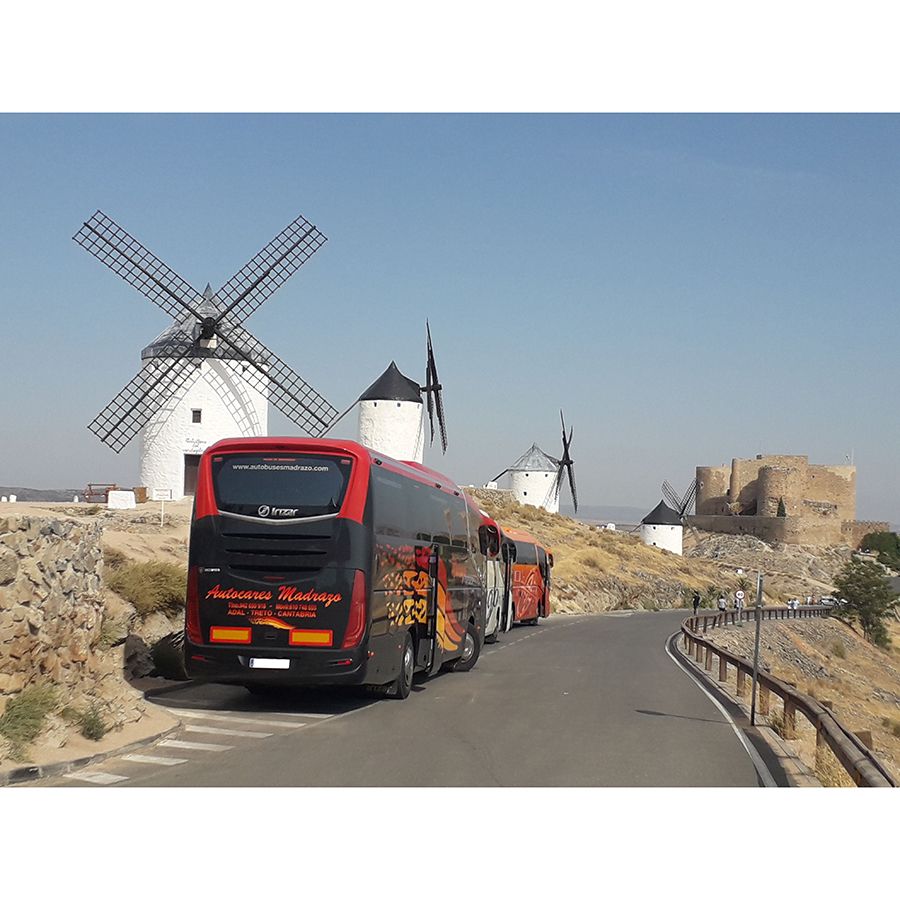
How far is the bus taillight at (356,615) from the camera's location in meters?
15.1

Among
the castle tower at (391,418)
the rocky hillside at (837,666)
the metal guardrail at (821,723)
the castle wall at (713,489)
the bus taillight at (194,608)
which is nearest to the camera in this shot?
the metal guardrail at (821,723)

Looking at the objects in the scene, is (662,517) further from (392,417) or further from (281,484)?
(281,484)

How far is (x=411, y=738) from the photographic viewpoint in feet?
44.9

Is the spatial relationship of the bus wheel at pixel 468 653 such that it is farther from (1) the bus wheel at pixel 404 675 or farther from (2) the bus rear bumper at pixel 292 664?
(2) the bus rear bumper at pixel 292 664

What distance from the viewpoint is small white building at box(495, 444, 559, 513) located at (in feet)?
331

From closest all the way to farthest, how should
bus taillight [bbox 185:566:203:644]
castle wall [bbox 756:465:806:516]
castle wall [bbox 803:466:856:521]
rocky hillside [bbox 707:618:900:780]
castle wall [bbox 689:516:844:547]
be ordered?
bus taillight [bbox 185:566:203:644] → rocky hillside [bbox 707:618:900:780] → castle wall [bbox 689:516:844:547] → castle wall [bbox 756:465:806:516] → castle wall [bbox 803:466:856:521]

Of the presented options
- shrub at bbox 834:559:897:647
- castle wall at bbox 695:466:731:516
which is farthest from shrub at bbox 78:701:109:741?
castle wall at bbox 695:466:731:516

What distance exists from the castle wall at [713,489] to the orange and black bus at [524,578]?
86.8 metres

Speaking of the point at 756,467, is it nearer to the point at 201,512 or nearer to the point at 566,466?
the point at 566,466

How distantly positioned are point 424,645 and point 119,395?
3129 cm

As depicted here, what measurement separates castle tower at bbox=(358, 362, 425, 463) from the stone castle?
198ft

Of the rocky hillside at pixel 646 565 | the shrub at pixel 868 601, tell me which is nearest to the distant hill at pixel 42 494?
the rocky hillside at pixel 646 565

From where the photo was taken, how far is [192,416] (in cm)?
4550

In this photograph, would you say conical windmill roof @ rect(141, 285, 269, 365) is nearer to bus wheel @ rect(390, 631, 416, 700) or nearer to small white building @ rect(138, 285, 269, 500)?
small white building @ rect(138, 285, 269, 500)
